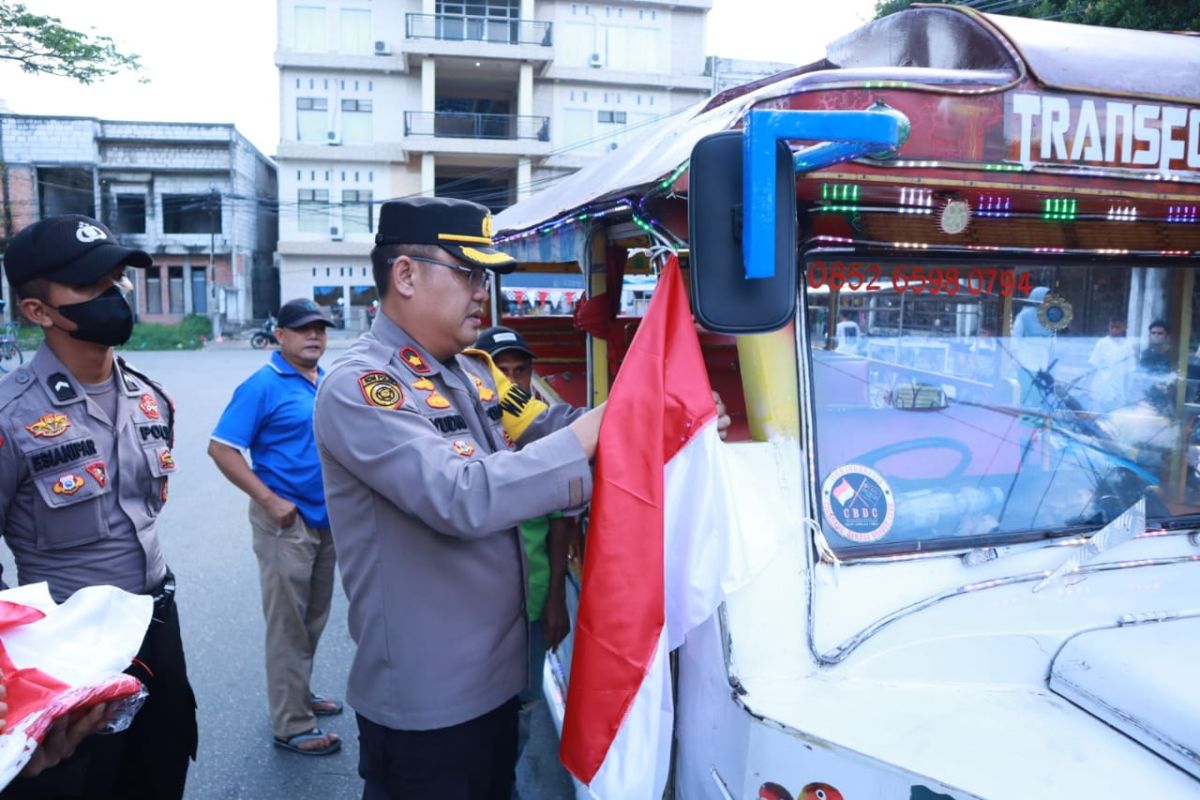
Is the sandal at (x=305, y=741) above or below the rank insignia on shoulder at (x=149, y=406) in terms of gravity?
below

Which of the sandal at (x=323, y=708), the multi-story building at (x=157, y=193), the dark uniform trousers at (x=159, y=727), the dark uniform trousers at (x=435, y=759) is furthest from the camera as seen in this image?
the multi-story building at (x=157, y=193)

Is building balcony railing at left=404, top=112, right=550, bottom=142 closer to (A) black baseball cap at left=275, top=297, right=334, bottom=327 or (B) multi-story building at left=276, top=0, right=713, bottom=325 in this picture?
(B) multi-story building at left=276, top=0, right=713, bottom=325

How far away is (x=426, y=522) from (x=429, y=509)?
0.06 metres

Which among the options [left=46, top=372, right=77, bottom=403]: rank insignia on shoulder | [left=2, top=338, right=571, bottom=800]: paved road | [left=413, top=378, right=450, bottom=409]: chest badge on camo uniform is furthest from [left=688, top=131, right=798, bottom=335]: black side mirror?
[left=2, top=338, right=571, bottom=800]: paved road

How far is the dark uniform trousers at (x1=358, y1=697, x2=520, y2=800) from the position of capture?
1.92 metres

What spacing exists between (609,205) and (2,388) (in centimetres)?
156

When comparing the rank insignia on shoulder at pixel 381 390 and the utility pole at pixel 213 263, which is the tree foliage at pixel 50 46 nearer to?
the rank insignia on shoulder at pixel 381 390

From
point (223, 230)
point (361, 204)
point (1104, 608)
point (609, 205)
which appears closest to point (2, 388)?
point (609, 205)

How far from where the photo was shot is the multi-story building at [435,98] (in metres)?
32.6

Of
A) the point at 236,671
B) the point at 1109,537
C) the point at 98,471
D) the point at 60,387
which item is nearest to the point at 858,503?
the point at 1109,537

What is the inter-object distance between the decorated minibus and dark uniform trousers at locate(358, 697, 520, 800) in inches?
17.2

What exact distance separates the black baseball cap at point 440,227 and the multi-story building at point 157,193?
110 ft

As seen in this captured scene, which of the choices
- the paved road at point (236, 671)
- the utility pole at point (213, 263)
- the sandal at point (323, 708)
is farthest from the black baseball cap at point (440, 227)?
the utility pole at point (213, 263)

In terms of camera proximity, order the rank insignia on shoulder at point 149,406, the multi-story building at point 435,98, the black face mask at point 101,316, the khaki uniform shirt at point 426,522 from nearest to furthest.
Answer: the khaki uniform shirt at point 426,522 → the black face mask at point 101,316 → the rank insignia on shoulder at point 149,406 → the multi-story building at point 435,98
